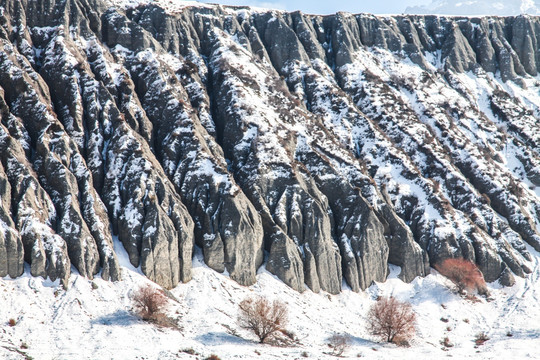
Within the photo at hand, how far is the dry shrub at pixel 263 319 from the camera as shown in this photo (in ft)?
166

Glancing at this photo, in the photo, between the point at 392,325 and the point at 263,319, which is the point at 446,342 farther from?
the point at 263,319

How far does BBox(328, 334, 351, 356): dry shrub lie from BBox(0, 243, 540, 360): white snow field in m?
0.60

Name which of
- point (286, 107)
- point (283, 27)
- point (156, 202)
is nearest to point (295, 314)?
point (156, 202)

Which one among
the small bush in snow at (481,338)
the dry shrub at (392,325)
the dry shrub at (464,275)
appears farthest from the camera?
the dry shrub at (464,275)

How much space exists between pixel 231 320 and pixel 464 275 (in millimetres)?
34140

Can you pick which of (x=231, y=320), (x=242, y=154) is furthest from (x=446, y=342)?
(x=242, y=154)

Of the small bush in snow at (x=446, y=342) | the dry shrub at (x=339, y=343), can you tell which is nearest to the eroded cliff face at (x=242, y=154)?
the dry shrub at (x=339, y=343)

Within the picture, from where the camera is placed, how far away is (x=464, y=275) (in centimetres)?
6588

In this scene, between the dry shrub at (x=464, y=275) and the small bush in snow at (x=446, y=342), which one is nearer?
the small bush in snow at (x=446, y=342)

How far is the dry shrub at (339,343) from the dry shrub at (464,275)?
71.7 ft

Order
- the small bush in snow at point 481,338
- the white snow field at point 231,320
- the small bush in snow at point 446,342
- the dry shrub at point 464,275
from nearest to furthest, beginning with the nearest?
1. the white snow field at point 231,320
2. the small bush in snow at point 446,342
3. the small bush in snow at point 481,338
4. the dry shrub at point 464,275

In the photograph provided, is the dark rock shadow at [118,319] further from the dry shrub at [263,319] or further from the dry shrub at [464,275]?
the dry shrub at [464,275]

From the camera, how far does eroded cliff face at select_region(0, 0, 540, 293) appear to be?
58219mm

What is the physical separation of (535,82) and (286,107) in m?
66.7
